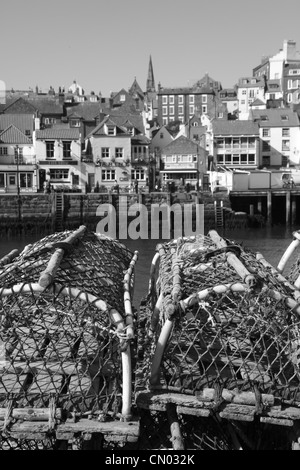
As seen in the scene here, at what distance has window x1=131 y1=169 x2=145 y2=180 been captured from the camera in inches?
1930

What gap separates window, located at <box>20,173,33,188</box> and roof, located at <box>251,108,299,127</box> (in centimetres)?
2181

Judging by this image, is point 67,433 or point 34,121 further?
point 34,121

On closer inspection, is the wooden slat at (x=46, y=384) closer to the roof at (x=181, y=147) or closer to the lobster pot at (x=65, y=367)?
the lobster pot at (x=65, y=367)

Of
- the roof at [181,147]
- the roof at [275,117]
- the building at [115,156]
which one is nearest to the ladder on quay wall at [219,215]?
the building at [115,156]

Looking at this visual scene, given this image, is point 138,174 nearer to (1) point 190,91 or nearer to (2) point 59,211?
(2) point 59,211

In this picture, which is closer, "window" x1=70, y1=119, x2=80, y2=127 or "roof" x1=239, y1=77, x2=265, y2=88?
"window" x1=70, y1=119, x2=80, y2=127

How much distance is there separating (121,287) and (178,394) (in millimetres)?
2745

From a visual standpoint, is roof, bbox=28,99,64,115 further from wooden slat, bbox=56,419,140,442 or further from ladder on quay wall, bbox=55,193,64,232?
wooden slat, bbox=56,419,140,442

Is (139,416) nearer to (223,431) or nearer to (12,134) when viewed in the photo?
(223,431)

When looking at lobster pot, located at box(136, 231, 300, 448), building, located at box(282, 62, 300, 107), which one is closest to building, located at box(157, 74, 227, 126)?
building, located at box(282, 62, 300, 107)

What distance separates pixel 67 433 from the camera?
691 centimetres

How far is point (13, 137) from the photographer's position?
4788cm
